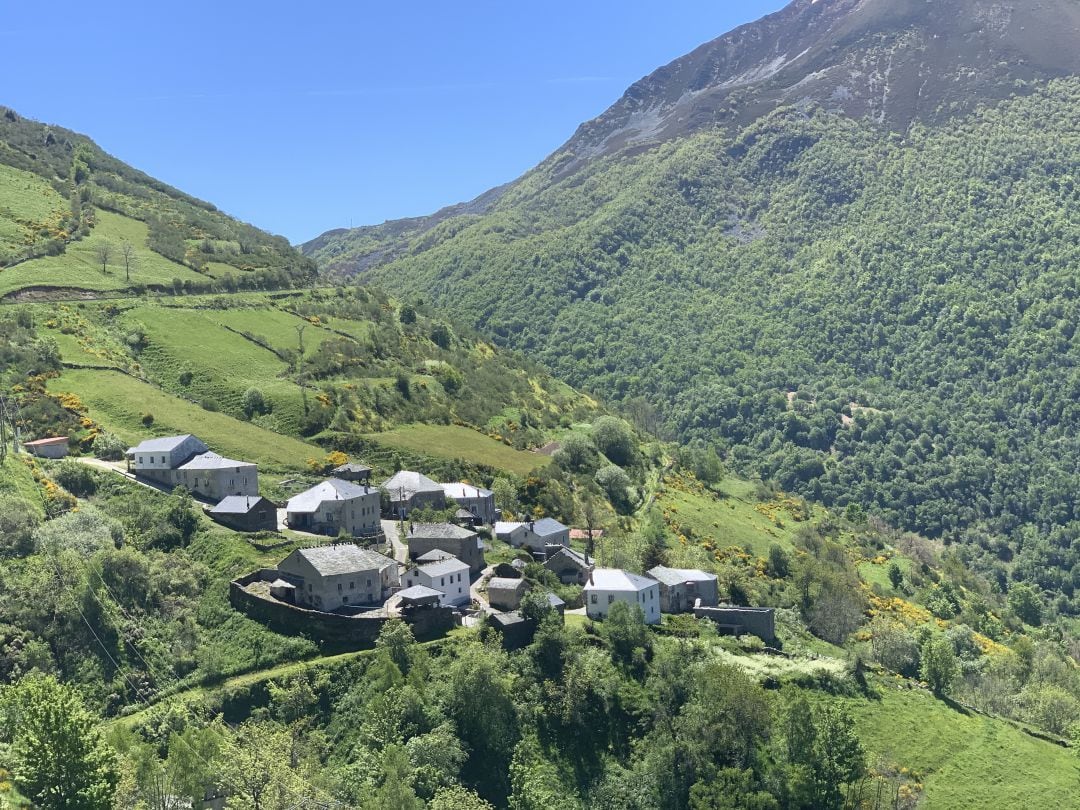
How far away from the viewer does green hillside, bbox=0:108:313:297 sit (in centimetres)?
11744

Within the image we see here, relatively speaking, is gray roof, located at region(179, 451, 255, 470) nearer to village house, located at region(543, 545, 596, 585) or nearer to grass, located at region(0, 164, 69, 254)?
village house, located at region(543, 545, 596, 585)

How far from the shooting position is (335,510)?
74.3m

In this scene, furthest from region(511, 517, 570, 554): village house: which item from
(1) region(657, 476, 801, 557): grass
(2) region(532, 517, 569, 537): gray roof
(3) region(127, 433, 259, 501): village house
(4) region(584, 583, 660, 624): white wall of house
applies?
(1) region(657, 476, 801, 557): grass

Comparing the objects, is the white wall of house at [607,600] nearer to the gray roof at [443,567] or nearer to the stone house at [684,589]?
the stone house at [684,589]

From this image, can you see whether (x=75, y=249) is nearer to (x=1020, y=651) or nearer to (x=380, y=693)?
(x=380, y=693)

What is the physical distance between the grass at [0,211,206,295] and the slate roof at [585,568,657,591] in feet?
Answer: 229

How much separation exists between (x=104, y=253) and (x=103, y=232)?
48.2 ft

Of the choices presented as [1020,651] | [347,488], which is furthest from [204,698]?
[1020,651]

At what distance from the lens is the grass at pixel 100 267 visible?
110438 millimetres

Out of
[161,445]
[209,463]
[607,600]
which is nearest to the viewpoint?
[607,600]

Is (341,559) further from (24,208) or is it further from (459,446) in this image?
(24,208)

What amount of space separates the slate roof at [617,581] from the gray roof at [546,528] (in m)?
9.61

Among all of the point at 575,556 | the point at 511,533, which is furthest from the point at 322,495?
the point at 575,556

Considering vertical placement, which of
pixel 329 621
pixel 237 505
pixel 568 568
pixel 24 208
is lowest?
pixel 568 568
